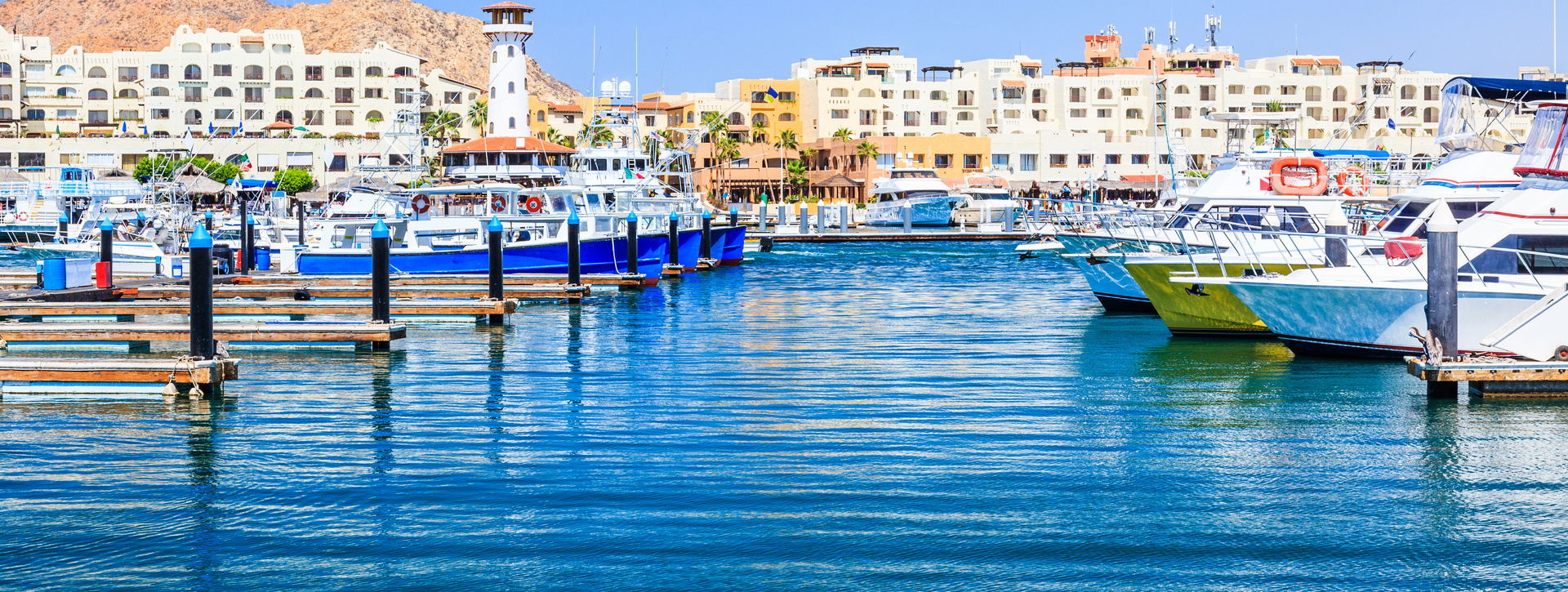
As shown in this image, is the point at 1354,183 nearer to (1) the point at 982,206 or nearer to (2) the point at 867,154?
(1) the point at 982,206

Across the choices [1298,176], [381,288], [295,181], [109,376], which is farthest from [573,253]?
[295,181]

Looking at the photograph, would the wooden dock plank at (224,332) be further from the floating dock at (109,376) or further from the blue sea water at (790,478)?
the floating dock at (109,376)

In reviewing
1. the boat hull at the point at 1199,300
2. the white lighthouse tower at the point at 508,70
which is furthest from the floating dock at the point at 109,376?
the white lighthouse tower at the point at 508,70

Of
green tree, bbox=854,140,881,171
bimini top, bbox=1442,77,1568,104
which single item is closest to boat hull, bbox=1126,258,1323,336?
bimini top, bbox=1442,77,1568,104

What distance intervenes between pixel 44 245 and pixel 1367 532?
4428 cm

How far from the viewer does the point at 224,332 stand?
19812 mm

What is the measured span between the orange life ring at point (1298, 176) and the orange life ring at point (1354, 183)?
132 inches

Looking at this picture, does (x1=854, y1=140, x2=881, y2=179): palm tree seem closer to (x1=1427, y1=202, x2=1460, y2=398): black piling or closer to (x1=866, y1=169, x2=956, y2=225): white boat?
(x1=866, y1=169, x2=956, y2=225): white boat

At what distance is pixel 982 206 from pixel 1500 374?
6917 centimetres

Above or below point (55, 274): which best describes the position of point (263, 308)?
below

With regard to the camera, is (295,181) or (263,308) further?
(295,181)

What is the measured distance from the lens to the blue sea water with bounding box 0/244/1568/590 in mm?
8633

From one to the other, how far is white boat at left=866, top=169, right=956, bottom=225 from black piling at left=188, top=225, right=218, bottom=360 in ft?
213

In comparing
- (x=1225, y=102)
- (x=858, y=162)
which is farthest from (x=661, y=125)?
(x=1225, y=102)
